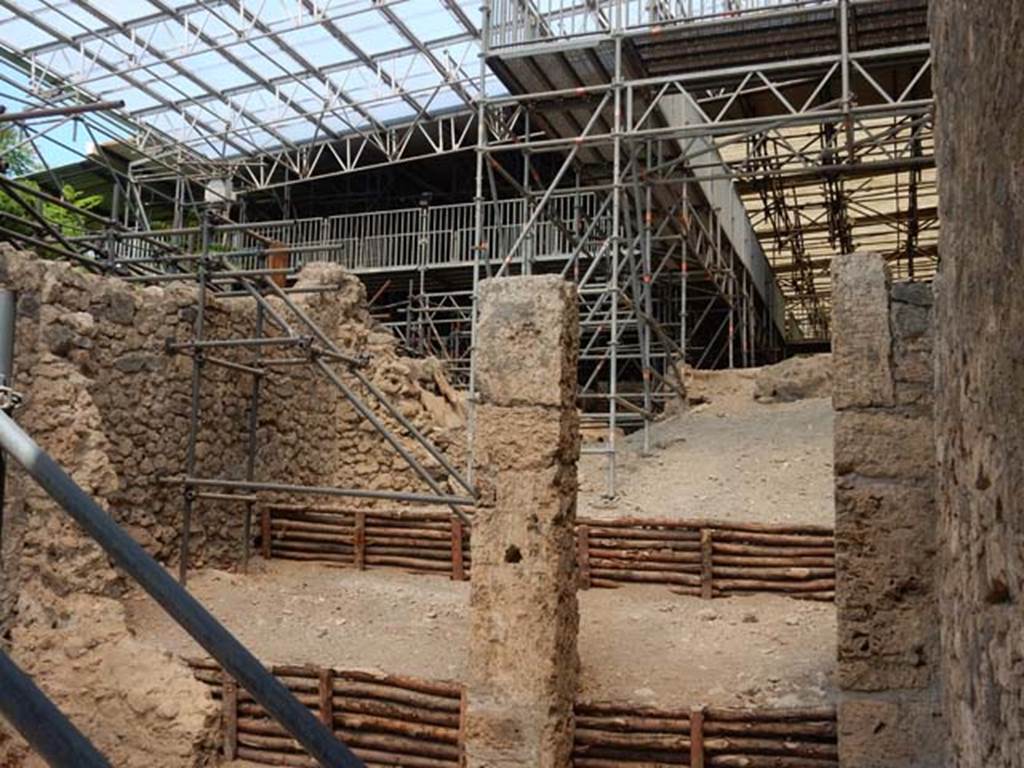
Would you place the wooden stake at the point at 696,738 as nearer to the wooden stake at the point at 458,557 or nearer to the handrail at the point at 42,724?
the wooden stake at the point at 458,557

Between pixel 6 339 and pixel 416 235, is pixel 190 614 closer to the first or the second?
pixel 6 339

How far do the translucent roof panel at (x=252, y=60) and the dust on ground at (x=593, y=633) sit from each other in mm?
8921

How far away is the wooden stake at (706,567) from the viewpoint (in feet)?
24.8

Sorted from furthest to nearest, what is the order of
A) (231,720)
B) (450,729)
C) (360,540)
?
(360,540) → (231,720) → (450,729)

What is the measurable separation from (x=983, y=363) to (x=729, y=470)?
8.49 m

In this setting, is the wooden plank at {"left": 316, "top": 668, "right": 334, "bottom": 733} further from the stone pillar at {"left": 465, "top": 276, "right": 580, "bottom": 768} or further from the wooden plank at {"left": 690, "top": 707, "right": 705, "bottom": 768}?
the wooden plank at {"left": 690, "top": 707, "right": 705, "bottom": 768}

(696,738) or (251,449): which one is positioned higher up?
(251,449)

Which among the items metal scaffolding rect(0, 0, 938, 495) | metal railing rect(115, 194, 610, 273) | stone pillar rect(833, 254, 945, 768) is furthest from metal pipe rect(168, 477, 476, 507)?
metal railing rect(115, 194, 610, 273)

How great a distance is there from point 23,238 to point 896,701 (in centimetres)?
668

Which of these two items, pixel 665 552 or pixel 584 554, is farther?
pixel 584 554

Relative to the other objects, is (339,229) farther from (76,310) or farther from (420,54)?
(76,310)

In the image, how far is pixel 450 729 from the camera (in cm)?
558

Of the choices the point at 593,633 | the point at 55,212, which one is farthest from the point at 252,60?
the point at 593,633

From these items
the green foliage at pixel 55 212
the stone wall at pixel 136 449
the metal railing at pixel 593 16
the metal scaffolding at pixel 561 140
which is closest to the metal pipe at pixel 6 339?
the stone wall at pixel 136 449
